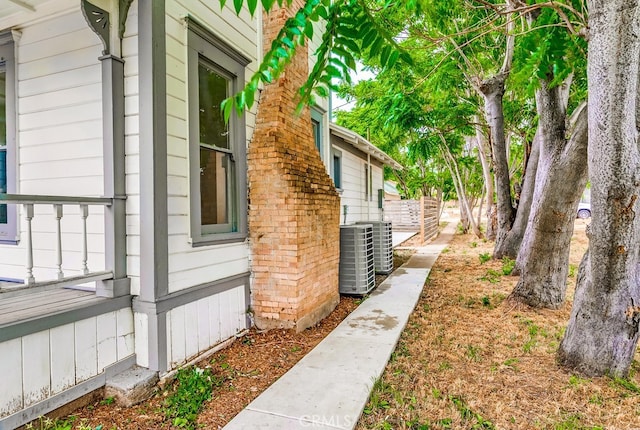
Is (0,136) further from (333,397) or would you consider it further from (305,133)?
(333,397)

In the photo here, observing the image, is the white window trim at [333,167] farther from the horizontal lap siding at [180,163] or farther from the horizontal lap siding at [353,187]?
the horizontal lap siding at [180,163]

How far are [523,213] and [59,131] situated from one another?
935 cm

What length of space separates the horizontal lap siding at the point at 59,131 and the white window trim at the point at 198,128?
757mm

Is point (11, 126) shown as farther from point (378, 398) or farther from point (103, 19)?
point (378, 398)

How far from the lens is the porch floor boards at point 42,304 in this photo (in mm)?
2447

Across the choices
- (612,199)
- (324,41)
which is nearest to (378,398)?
(612,199)

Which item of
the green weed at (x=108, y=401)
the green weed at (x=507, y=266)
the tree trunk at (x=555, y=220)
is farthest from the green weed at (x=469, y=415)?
the green weed at (x=507, y=266)

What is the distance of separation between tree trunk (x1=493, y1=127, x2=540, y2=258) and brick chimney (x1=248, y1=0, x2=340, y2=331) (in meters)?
6.31

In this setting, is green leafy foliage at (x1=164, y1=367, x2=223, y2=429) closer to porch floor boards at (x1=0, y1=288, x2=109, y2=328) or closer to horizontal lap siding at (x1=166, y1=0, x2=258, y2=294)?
horizontal lap siding at (x1=166, y1=0, x2=258, y2=294)

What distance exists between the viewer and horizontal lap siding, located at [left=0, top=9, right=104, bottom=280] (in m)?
3.15

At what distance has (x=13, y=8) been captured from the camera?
334cm

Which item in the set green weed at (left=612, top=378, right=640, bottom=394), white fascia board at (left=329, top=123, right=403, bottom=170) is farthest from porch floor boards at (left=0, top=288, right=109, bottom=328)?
white fascia board at (left=329, top=123, right=403, bottom=170)

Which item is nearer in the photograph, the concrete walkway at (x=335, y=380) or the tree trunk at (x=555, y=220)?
the concrete walkway at (x=335, y=380)

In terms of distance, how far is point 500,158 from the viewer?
9617mm
